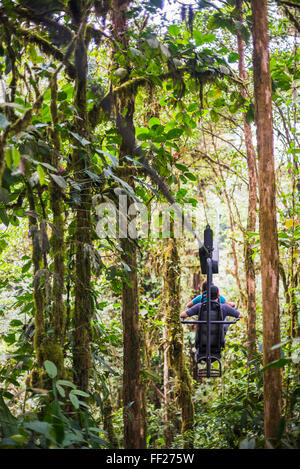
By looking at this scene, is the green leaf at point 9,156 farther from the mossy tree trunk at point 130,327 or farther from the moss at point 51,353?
the mossy tree trunk at point 130,327

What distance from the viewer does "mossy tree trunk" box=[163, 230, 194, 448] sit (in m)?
5.85

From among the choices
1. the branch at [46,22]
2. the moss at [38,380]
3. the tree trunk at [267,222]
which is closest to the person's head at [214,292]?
the tree trunk at [267,222]

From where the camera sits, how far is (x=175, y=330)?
234 inches

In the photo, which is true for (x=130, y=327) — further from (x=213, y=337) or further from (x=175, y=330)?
(x=175, y=330)

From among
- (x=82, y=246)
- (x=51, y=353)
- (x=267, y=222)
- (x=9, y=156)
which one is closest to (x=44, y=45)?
(x=82, y=246)

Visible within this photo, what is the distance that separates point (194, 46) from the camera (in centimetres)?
323

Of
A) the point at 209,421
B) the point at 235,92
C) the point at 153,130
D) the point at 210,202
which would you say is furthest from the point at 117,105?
the point at 210,202

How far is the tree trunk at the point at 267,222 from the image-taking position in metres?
2.41

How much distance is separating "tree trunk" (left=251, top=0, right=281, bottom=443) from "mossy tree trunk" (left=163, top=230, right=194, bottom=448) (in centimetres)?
346

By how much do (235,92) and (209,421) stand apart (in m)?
3.05

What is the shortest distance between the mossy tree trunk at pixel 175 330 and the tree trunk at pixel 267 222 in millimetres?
3460

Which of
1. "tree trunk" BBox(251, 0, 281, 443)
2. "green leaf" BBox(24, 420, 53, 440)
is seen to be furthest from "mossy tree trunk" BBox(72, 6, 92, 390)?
"tree trunk" BBox(251, 0, 281, 443)
